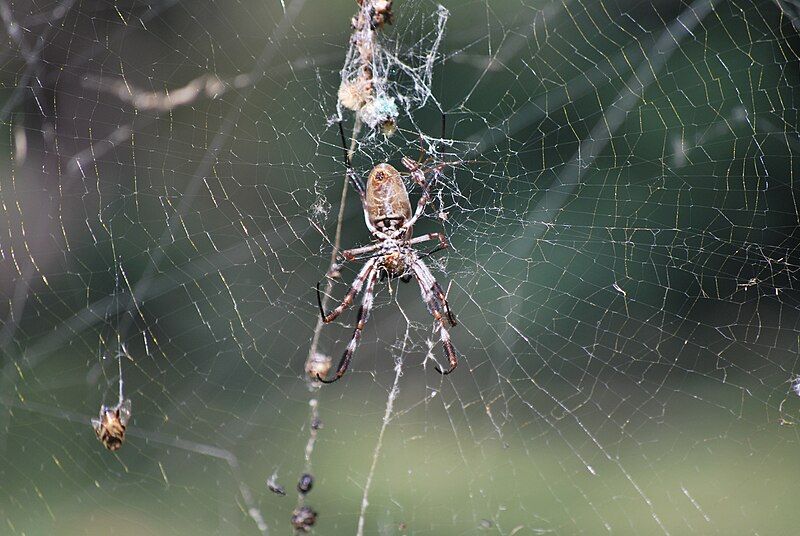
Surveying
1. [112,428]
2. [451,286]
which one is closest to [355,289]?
[112,428]

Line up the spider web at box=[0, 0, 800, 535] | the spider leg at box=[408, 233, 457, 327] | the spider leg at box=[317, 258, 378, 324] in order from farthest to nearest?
the spider web at box=[0, 0, 800, 535], the spider leg at box=[317, 258, 378, 324], the spider leg at box=[408, 233, 457, 327]

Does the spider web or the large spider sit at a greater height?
the spider web

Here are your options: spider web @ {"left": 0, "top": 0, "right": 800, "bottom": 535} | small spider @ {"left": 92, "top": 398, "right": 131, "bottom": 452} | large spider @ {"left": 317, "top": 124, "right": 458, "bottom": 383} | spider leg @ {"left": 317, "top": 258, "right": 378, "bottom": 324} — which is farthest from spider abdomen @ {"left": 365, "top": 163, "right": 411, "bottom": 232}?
spider web @ {"left": 0, "top": 0, "right": 800, "bottom": 535}

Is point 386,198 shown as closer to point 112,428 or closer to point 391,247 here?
point 391,247

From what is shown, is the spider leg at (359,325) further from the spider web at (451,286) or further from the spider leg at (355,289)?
the spider web at (451,286)

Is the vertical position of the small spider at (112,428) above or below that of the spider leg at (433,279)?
below

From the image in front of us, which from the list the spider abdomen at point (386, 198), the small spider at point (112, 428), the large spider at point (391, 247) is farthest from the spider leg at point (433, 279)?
the small spider at point (112, 428)

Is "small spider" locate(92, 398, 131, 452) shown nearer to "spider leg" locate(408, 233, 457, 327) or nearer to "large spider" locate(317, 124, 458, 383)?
"large spider" locate(317, 124, 458, 383)
